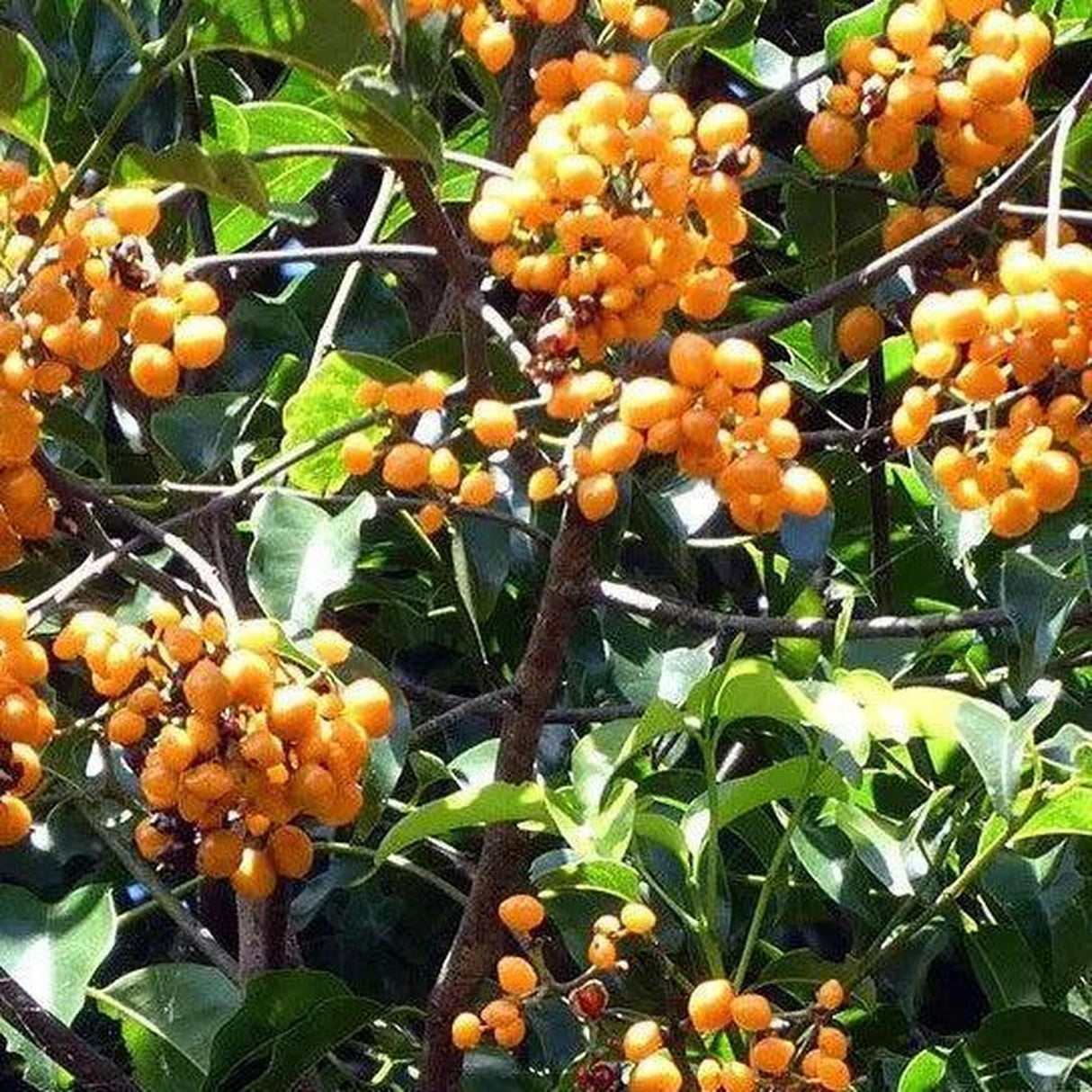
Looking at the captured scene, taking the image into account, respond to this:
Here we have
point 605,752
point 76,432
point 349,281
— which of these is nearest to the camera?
point 605,752

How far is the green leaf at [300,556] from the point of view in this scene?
135 cm

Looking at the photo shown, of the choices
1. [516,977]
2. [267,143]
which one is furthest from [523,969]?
[267,143]

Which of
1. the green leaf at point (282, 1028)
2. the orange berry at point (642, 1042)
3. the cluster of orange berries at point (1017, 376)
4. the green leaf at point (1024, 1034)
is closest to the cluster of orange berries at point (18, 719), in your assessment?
the green leaf at point (282, 1028)

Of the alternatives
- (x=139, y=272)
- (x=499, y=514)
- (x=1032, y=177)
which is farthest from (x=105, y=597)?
(x=1032, y=177)

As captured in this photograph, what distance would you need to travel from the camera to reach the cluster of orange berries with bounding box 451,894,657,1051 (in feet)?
4.15

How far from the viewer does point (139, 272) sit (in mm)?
1224

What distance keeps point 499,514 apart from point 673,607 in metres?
0.14

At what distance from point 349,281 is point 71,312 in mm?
557

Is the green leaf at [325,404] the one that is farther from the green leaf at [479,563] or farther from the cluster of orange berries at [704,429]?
the cluster of orange berries at [704,429]

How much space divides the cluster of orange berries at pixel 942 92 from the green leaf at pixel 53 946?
69cm

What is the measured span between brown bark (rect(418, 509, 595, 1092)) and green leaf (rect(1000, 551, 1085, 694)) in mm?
273

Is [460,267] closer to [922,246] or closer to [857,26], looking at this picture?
[922,246]

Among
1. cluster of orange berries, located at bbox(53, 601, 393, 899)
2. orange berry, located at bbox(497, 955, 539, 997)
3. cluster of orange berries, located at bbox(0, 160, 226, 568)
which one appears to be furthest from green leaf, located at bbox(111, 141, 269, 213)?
orange berry, located at bbox(497, 955, 539, 997)

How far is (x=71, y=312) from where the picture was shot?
3.93 feet
